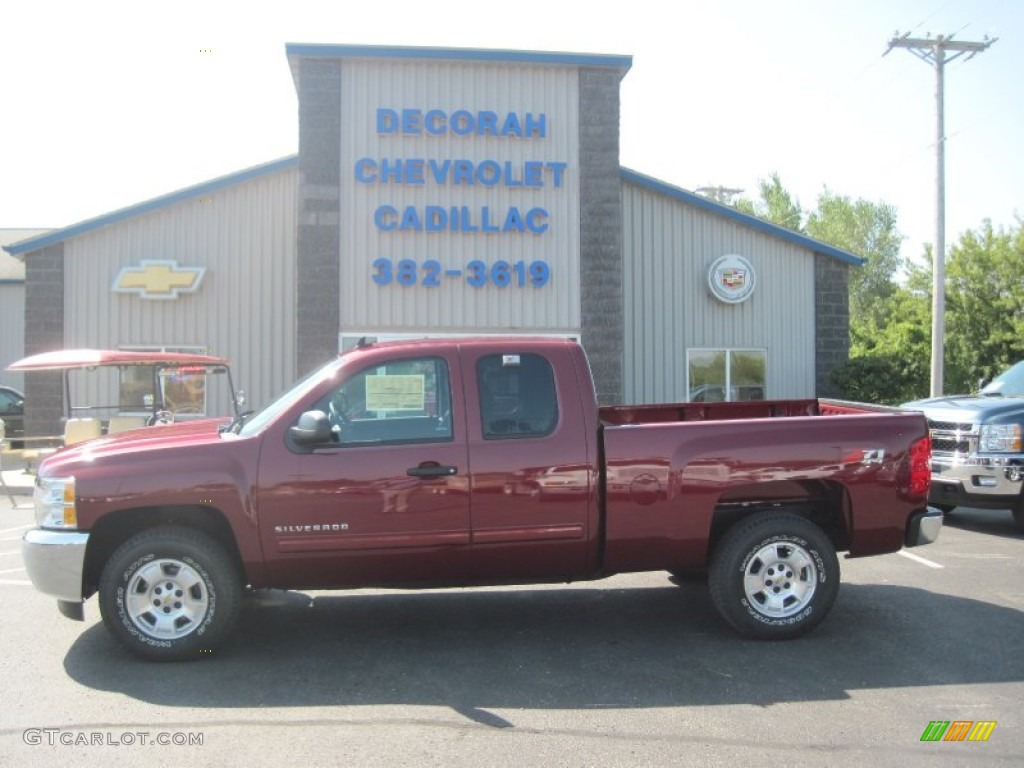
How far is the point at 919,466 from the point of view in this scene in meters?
5.77

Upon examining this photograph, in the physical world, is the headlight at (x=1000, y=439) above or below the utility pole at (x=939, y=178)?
below

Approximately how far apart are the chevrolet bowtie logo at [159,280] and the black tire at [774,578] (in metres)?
13.3

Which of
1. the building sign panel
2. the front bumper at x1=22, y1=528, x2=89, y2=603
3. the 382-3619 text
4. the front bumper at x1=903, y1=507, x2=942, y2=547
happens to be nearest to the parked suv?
the 382-3619 text

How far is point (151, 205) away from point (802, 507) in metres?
14.1

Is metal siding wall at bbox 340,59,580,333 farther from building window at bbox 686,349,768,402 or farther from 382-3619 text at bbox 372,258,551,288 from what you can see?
building window at bbox 686,349,768,402

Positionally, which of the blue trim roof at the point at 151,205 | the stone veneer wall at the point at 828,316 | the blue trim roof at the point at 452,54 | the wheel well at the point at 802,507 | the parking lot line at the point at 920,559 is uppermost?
the blue trim roof at the point at 452,54

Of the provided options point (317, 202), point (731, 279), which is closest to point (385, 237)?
point (317, 202)

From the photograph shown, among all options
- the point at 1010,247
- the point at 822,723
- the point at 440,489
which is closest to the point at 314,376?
the point at 440,489

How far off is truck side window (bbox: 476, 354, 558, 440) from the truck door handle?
0.31m

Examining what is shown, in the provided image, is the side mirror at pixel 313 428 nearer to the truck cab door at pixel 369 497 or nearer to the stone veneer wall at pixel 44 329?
the truck cab door at pixel 369 497

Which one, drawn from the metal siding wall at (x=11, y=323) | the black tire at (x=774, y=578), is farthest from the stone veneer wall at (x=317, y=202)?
the metal siding wall at (x=11, y=323)

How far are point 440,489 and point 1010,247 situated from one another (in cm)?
3114

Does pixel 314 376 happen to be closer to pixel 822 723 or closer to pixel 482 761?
pixel 482 761

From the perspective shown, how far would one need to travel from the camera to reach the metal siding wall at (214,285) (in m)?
16.6
